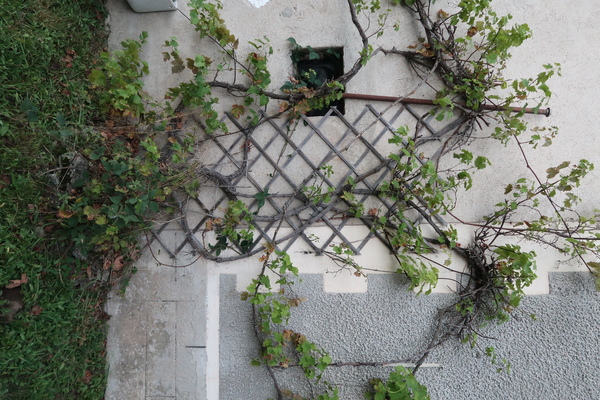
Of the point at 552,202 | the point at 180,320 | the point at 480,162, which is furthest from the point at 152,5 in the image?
the point at 552,202

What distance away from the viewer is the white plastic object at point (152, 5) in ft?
7.99

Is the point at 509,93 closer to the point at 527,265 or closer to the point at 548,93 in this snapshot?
the point at 548,93

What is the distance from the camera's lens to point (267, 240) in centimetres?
239

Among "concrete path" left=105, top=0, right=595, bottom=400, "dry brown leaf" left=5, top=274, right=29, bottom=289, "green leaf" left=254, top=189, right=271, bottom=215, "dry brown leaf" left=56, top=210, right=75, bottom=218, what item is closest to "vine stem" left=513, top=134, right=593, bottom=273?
"concrete path" left=105, top=0, right=595, bottom=400

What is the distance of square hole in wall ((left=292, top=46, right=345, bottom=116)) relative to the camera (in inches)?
96.9

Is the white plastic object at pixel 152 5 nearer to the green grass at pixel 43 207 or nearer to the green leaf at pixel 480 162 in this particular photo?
the green grass at pixel 43 207

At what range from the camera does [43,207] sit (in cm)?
218

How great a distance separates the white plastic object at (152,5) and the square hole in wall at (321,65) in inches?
32.5

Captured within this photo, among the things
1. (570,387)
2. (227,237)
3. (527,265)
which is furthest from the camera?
(227,237)

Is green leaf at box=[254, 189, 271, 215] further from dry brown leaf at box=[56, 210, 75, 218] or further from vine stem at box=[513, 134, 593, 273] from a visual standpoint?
vine stem at box=[513, 134, 593, 273]

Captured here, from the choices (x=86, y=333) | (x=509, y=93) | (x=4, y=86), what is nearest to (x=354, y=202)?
(x=509, y=93)

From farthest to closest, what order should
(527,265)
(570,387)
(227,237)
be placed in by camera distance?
(227,237), (570,387), (527,265)

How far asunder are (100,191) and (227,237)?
74 centimetres

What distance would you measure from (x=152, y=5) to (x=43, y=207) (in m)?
1.39
